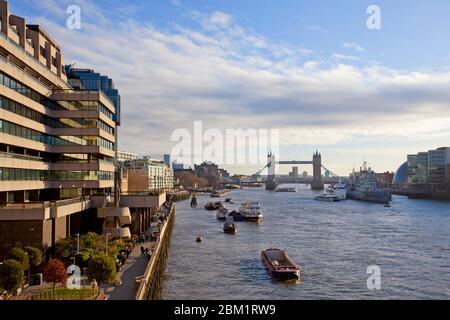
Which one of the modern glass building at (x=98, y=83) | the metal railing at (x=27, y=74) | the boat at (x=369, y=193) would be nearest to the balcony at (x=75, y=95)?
the metal railing at (x=27, y=74)

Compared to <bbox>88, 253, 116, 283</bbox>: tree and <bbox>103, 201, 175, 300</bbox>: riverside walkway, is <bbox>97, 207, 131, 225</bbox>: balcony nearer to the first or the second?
<bbox>103, 201, 175, 300</bbox>: riverside walkway

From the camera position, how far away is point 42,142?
47.5 metres

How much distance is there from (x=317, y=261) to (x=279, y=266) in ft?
27.0

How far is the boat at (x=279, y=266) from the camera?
38500mm

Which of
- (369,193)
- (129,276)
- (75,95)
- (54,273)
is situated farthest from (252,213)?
(369,193)

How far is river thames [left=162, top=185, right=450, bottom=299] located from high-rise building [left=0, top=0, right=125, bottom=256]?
10695 mm

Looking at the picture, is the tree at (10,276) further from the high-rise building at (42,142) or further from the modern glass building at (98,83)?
the modern glass building at (98,83)

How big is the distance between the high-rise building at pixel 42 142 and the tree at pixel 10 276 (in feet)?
36.0

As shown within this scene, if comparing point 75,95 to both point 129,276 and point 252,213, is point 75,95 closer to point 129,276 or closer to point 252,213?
point 129,276

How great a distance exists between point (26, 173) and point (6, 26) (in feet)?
42.9

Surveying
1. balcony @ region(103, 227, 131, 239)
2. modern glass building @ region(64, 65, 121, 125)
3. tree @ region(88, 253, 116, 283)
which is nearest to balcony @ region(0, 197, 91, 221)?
balcony @ region(103, 227, 131, 239)

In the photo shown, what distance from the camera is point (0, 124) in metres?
37.8

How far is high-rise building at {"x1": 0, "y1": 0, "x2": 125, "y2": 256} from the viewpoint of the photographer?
117 feet
